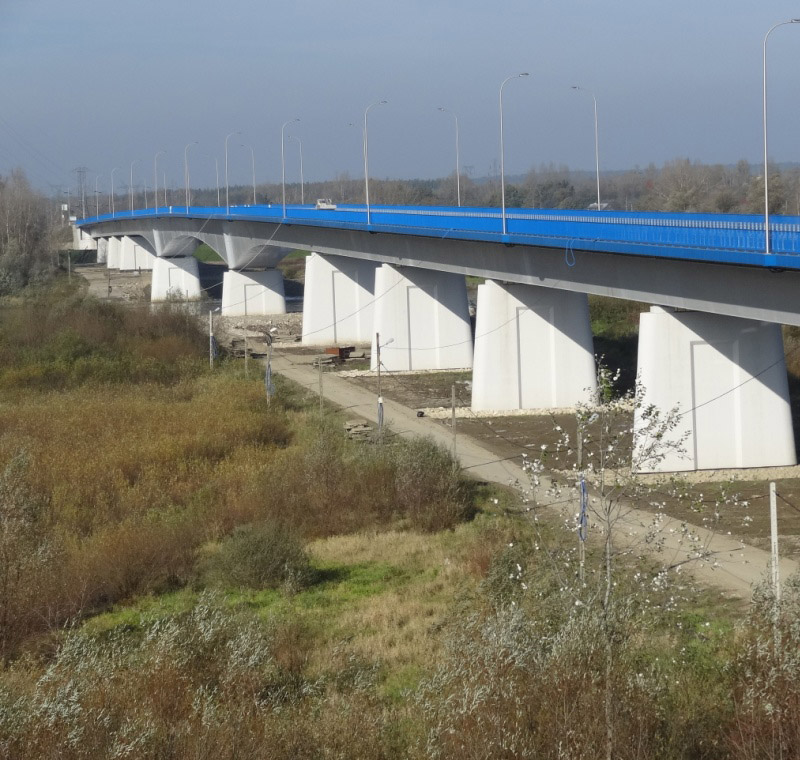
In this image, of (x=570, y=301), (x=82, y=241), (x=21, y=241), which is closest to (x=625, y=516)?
(x=570, y=301)

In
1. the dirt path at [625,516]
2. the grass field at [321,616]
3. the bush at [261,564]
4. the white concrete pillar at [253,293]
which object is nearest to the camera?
the grass field at [321,616]

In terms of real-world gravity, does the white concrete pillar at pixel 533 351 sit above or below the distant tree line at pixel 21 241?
below

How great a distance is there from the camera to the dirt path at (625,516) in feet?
53.2

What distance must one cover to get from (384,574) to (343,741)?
8.36 metres

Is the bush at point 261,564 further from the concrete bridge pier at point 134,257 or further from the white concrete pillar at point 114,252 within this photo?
the white concrete pillar at point 114,252

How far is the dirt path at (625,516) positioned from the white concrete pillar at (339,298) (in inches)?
132

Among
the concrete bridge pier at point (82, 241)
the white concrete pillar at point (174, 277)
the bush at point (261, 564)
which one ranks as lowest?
the bush at point (261, 564)

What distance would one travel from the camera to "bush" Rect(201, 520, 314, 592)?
17609mm

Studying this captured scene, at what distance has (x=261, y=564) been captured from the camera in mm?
17688

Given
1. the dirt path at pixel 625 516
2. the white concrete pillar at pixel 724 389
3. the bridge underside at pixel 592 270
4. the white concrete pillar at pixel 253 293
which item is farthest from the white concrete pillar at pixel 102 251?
the white concrete pillar at pixel 724 389

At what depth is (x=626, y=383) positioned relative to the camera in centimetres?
3594

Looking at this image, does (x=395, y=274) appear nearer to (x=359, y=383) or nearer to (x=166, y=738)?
(x=359, y=383)

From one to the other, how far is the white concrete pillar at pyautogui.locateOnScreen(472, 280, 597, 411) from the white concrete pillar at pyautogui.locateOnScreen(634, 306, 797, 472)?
8611mm

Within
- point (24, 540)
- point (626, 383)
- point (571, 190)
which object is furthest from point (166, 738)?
point (571, 190)
